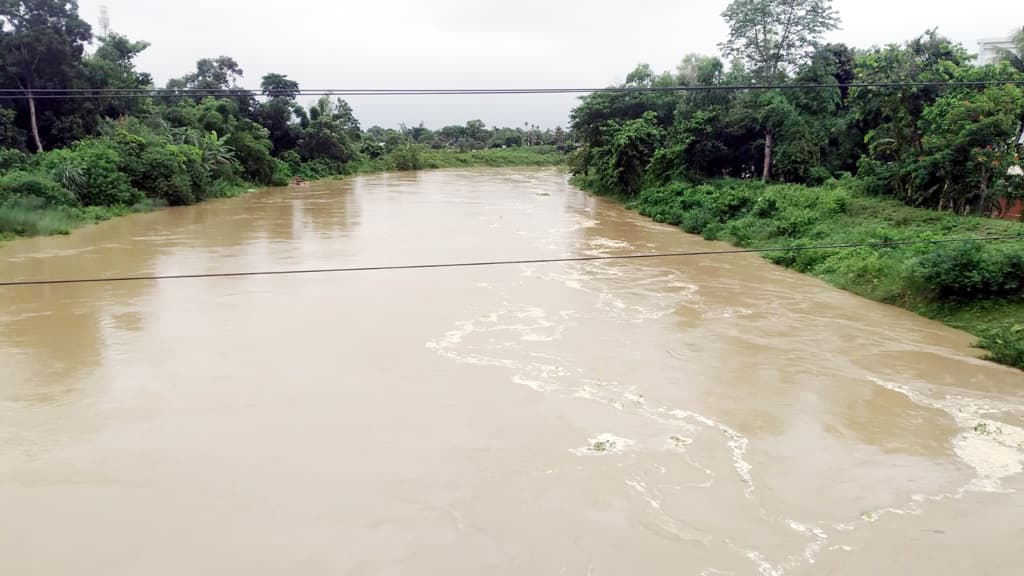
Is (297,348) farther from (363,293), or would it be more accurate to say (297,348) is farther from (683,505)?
(683,505)

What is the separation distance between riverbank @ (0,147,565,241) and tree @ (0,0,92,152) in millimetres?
4881

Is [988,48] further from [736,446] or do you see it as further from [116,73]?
[116,73]

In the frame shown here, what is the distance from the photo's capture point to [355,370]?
7742 millimetres

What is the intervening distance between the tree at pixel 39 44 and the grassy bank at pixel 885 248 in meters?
19.1

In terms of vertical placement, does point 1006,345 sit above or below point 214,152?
below

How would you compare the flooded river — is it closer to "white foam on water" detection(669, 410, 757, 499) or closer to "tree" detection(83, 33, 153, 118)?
"white foam on water" detection(669, 410, 757, 499)

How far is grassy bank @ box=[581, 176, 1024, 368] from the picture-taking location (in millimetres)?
9430

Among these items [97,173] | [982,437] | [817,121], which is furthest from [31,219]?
[817,121]

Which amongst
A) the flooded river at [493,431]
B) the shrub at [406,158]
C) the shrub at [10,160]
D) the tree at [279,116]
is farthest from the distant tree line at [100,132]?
the shrub at [406,158]

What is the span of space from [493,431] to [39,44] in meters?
21.8

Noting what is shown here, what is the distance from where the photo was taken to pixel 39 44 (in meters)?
20.6

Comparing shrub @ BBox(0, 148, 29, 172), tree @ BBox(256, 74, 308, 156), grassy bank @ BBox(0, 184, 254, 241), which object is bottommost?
grassy bank @ BBox(0, 184, 254, 241)

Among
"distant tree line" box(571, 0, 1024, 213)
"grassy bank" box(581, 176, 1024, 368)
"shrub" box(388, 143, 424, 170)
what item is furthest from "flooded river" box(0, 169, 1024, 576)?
"shrub" box(388, 143, 424, 170)

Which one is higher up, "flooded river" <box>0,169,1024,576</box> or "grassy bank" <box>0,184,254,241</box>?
"grassy bank" <box>0,184,254,241</box>
